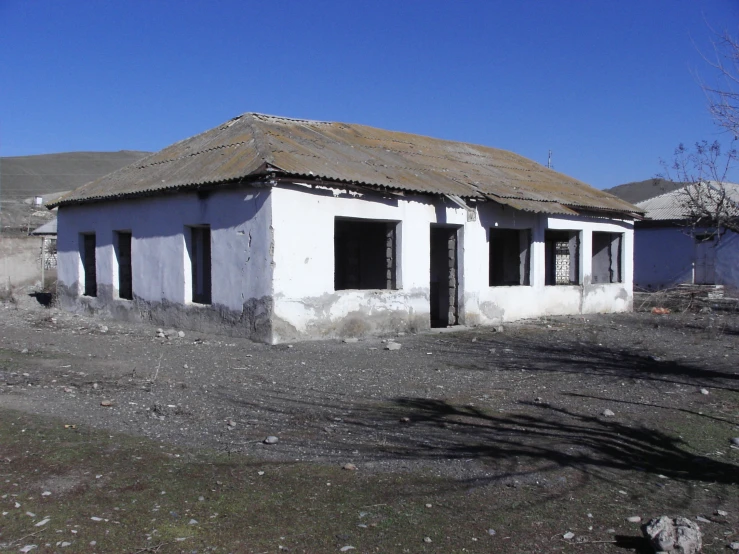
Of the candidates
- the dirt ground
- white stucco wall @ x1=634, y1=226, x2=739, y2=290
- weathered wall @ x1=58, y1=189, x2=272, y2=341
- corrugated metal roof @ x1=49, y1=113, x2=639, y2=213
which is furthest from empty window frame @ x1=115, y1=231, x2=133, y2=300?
white stucco wall @ x1=634, y1=226, x2=739, y2=290

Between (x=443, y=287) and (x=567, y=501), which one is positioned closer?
(x=567, y=501)

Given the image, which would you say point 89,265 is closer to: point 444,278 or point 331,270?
point 331,270

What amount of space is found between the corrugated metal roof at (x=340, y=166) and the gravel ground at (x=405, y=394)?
2835 millimetres

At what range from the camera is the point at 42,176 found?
2213 inches

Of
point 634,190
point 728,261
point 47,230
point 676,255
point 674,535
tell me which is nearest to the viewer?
point 674,535

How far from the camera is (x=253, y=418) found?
626cm

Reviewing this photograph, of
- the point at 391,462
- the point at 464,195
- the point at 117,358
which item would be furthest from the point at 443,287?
the point at 391,462

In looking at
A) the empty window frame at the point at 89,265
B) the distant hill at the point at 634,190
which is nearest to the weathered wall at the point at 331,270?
the empty window frame at the point at 89,265

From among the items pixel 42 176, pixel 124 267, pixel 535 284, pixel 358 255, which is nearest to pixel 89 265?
pixel 124 267

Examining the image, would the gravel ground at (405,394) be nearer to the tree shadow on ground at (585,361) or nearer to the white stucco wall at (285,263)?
the tree shadow on ground at (585,361)

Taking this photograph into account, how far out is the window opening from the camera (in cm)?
1608

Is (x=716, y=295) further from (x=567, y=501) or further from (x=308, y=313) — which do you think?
(x=567, y=501)

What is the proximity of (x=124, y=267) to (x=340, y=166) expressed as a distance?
5.81 meters

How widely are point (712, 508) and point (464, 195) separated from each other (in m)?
9.50
